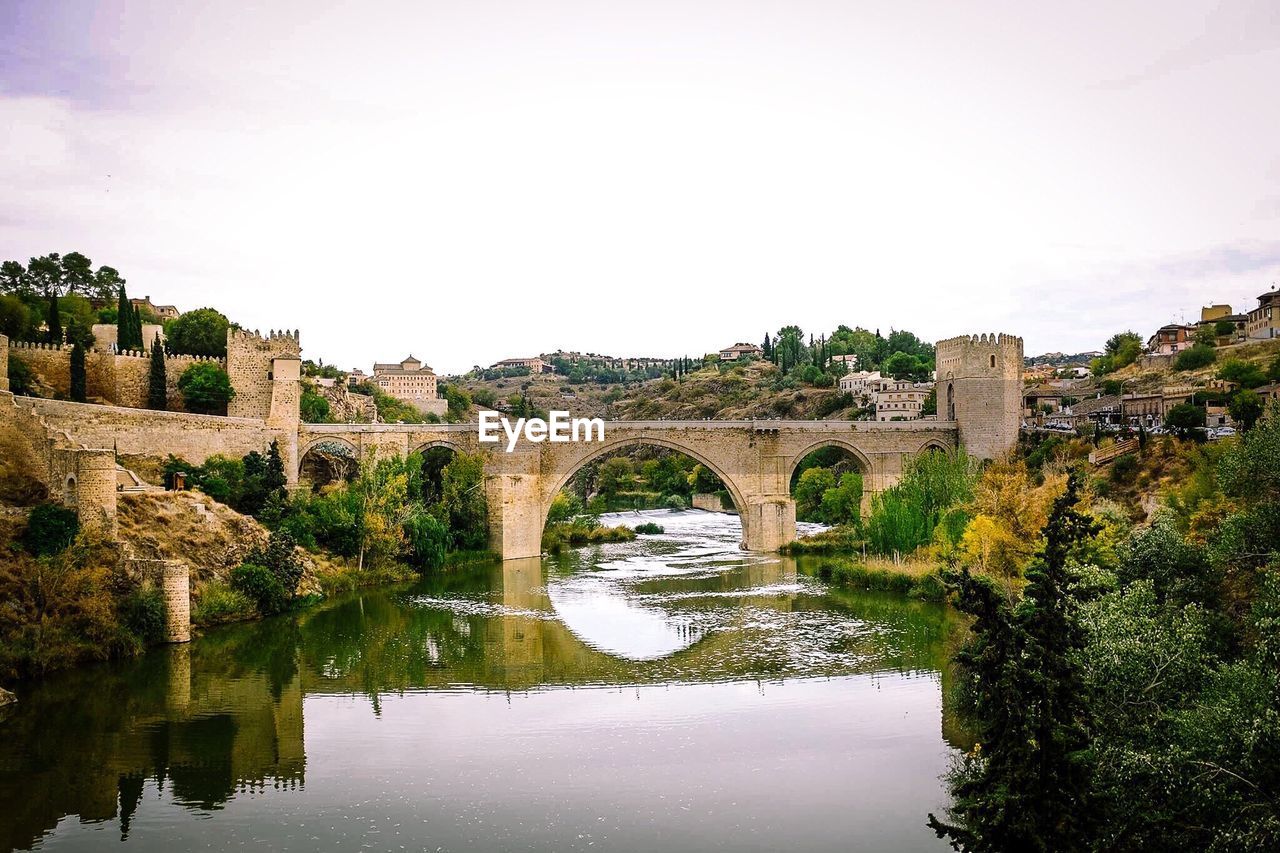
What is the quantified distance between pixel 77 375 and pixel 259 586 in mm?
10334

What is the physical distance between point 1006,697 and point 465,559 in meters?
22.3

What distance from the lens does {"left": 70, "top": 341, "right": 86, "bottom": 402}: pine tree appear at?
25.4m

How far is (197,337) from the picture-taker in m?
31.0

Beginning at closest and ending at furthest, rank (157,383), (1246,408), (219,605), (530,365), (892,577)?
(219,605), (892,577), (1246,408), (157,383), (530,365)

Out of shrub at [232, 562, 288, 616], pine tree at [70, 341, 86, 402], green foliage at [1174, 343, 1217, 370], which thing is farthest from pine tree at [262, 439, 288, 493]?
green foliage at [1174, 343, 1217, 370]

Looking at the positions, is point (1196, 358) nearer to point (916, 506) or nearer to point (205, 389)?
point (916, 506)

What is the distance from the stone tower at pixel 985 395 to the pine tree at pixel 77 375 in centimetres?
2535

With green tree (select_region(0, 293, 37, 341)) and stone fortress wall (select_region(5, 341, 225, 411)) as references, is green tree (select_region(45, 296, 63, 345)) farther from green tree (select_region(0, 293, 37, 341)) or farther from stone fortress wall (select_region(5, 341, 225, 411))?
stone fortress wall (select_region(5, 341, 225, 411))

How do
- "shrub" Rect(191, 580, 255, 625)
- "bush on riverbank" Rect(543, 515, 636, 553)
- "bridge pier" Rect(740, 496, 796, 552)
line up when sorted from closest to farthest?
"shrub" Rect(191, 580, 255, 625), "bridge pier" Rect(740, 496, 796, 552), "bush on riverbank" Rect(543, 515, 636, 553)

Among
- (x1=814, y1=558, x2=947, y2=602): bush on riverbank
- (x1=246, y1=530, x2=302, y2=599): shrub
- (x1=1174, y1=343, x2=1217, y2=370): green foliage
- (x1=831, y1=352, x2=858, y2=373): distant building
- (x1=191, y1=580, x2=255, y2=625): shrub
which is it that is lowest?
(x1=814, y1=558, x2=947, y2=602): bush on riverbank

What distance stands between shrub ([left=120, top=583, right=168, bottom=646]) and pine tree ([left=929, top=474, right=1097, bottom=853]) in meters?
13.6

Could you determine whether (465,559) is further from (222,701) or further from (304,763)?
(304,763)

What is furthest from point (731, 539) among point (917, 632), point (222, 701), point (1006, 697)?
point (1006, 697)

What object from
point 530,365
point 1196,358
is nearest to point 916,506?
point 1196,358
